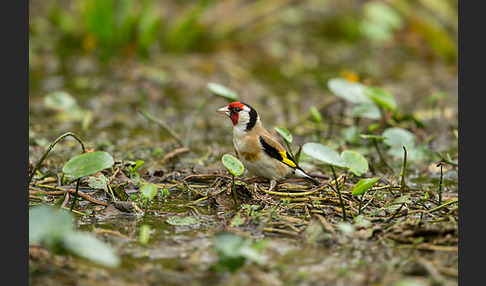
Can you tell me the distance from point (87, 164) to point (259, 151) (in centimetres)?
146

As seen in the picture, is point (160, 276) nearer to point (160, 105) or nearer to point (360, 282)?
point (360, 282)

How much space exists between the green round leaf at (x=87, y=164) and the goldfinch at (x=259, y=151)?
130 centimetres

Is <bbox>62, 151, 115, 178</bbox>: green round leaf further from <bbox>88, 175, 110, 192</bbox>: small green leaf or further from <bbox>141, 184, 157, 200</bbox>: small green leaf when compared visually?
<bbox>88, 175, 110, 192</bbox>: small green leaf

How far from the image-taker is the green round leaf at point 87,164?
3645mm

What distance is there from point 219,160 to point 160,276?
2.70m

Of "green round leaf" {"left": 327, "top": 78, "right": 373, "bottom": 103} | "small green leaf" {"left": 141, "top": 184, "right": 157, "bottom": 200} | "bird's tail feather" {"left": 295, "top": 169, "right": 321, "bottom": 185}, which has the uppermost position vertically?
"green round leaf" {"left": 327, "top": 78, "right": 373, "bottom": 103}

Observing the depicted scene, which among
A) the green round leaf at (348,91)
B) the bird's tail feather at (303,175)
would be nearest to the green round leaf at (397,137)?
the green round leaf at (348,91)

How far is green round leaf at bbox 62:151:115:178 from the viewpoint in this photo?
12.0ft

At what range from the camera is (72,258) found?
335 cm

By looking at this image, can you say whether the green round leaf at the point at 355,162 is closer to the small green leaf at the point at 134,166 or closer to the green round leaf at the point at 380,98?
the green round leaf at the point at 380,98

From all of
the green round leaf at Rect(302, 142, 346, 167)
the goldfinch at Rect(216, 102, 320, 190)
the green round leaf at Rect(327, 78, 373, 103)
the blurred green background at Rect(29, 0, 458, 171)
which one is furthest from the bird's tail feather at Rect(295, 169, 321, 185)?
the blurred green background at Rect(29, 0, 458, 171)

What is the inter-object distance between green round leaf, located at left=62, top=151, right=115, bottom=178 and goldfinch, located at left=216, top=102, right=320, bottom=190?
130cm

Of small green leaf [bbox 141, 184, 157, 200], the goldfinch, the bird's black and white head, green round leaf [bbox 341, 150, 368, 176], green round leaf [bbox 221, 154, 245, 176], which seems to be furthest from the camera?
the bird's black and white head

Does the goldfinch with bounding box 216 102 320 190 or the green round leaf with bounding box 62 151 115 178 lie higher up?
the goldfinch with bounding box 216 102 320 190
